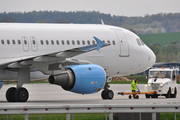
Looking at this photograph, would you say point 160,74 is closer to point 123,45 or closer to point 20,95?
point 123,45

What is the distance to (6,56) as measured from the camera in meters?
20.7

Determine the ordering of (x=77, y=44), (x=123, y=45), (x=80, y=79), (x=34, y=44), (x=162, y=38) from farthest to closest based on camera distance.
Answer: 1. (x=162, y=38)
2. (x=123, y=45)
3. (x=77, y=44)
4. (x=34, y=44)
5. (x=80, y=79)

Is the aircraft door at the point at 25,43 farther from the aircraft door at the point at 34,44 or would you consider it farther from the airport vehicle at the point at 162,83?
the airport vehicle at the point at 162,83

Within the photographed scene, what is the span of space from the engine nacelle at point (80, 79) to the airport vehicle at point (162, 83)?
28.5 ft

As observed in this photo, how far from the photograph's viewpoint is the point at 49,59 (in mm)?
19344

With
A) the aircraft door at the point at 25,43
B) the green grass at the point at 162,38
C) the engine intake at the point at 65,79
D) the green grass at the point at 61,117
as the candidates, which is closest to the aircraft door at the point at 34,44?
the aircraft door at the point at 25,43

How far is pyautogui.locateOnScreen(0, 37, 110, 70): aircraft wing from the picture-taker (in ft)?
61.1

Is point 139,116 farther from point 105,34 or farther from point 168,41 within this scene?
point 168,41

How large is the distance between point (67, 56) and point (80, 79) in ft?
4.03

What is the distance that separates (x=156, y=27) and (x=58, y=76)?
177 meters

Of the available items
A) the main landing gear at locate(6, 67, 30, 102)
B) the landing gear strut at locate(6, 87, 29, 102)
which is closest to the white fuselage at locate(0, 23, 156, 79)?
the main landing gear at locate(6, 67, 30, 102)

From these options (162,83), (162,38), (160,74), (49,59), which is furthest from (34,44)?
(162,38)

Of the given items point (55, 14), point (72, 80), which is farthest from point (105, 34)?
point (55, 14)

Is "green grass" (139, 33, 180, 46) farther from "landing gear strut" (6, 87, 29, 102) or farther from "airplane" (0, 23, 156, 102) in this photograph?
"landing gear strut" (6, 87, 29, 102)
